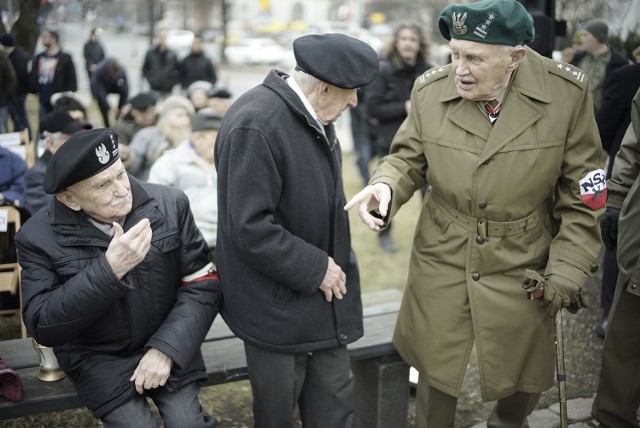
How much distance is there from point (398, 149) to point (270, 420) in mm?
1225

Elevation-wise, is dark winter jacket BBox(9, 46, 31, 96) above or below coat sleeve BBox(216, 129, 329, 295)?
below

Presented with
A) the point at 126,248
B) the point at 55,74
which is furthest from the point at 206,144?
A: the point at 55,74

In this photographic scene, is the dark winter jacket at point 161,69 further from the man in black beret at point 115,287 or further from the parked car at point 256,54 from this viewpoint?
the parked car at point 256,54

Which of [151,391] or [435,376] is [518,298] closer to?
[435,376]

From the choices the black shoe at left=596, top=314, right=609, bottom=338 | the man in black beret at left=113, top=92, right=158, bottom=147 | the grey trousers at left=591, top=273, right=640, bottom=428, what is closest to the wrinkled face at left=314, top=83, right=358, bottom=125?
the grey trousers at left=591, top=273, right=640, bottom=428

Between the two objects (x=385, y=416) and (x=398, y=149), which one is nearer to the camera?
(x=398, y=149)

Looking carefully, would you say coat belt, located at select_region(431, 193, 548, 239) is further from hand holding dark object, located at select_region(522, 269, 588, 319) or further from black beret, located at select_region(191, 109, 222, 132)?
black beret, located at select_region(191, 109, 222, 132)

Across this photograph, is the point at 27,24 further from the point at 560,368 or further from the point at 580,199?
the point at 560,368

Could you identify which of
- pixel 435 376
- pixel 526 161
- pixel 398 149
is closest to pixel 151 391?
pixel 435 376

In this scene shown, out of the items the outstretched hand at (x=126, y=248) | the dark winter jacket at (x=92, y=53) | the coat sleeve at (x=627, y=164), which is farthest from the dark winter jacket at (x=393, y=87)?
the dark winter jacket at (x=92, y=53)

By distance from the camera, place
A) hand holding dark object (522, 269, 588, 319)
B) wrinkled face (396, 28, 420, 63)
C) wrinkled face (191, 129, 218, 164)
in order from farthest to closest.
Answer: wrinkled face (396, 28, 420, 63), wrinkled face (191, 129, 218, 164), hand holding dark object (522, 269, 588, 319)

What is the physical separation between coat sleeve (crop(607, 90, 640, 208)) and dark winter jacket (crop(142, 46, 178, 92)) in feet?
35.1

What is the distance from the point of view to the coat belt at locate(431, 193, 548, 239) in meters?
2.79

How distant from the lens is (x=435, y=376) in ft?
9.54
